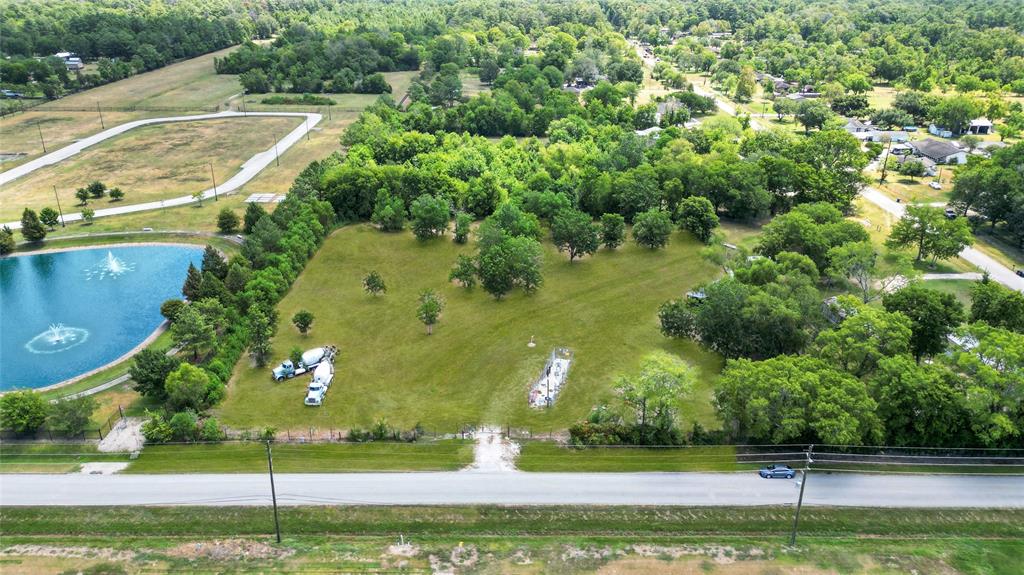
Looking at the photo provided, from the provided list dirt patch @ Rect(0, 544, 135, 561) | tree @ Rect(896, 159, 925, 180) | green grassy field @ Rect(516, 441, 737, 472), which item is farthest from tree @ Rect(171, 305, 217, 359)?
tree @ Rect(896, 159, 925, 180)

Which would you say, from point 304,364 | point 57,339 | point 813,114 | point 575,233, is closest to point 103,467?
point 304,364

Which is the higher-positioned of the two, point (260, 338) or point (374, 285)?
point (260, 338)

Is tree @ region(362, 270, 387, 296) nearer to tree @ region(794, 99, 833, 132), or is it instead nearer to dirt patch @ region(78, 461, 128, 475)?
dirt patch @ region(78, 461, 128, 475)

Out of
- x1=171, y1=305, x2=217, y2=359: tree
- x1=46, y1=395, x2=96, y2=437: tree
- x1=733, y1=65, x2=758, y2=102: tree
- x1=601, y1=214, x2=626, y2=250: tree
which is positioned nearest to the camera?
x1=46, y1=395, x2=96, y2=437: tree

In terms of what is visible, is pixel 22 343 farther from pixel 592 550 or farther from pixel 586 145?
pixel 586 145

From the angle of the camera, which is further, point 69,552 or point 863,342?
point 863,342

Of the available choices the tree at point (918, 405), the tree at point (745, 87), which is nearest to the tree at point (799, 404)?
the tree at point (918, 405)

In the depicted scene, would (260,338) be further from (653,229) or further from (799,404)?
(653,229)

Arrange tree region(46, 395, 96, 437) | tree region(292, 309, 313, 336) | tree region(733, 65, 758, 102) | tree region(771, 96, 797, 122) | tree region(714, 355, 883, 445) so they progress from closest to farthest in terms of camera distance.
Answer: tree region(714, 355, 883, 445), tree region(46, 395, 96, 437), tree region(292, 309, 313, 336), tree region(771, 96, 797, 122), tree region(733, 65, 758, 102)
